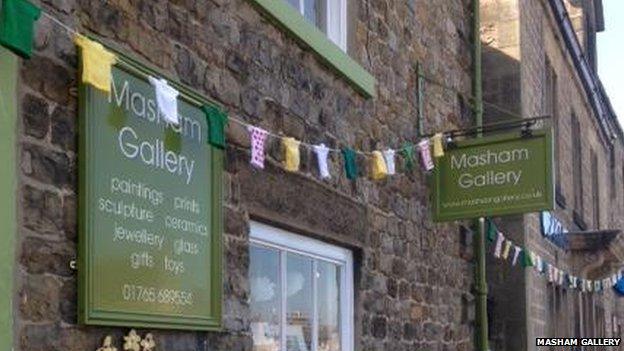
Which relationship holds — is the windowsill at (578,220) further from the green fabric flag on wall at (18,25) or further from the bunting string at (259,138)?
the green fabric flag on wall at (18,25)

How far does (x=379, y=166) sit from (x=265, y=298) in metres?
1.62

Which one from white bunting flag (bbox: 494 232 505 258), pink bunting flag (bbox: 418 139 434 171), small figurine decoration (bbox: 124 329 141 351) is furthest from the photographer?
white bunting flag (bbox: 494 232 505 258)

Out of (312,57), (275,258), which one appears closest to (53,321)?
(275,258)

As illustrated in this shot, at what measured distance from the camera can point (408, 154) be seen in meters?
7.89

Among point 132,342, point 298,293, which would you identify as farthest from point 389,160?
point 132,342

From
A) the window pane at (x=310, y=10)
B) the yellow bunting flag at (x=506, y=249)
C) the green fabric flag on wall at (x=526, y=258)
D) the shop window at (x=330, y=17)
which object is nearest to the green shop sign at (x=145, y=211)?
the window pane at (x=310, y=10)

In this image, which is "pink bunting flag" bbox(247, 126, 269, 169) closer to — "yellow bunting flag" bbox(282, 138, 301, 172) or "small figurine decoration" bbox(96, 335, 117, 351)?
"yellow bunting flag" bbox(282, 138, 301, 172)

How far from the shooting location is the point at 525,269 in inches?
448

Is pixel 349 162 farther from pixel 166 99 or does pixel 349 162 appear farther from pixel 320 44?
pixel 166 99

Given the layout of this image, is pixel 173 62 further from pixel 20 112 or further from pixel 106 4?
pixel 20 112

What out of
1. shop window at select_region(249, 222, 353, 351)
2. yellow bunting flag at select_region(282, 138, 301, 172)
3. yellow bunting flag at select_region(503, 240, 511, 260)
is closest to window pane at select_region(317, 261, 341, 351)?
shop window at select_region(249, 222, 353, 351)

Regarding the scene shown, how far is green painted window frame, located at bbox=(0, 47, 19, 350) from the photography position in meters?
3.65

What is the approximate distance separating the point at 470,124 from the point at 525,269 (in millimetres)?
1893

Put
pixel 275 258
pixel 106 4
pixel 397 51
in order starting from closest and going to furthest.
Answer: pixel 106 4, pixel 275 258, pixel 397 51
